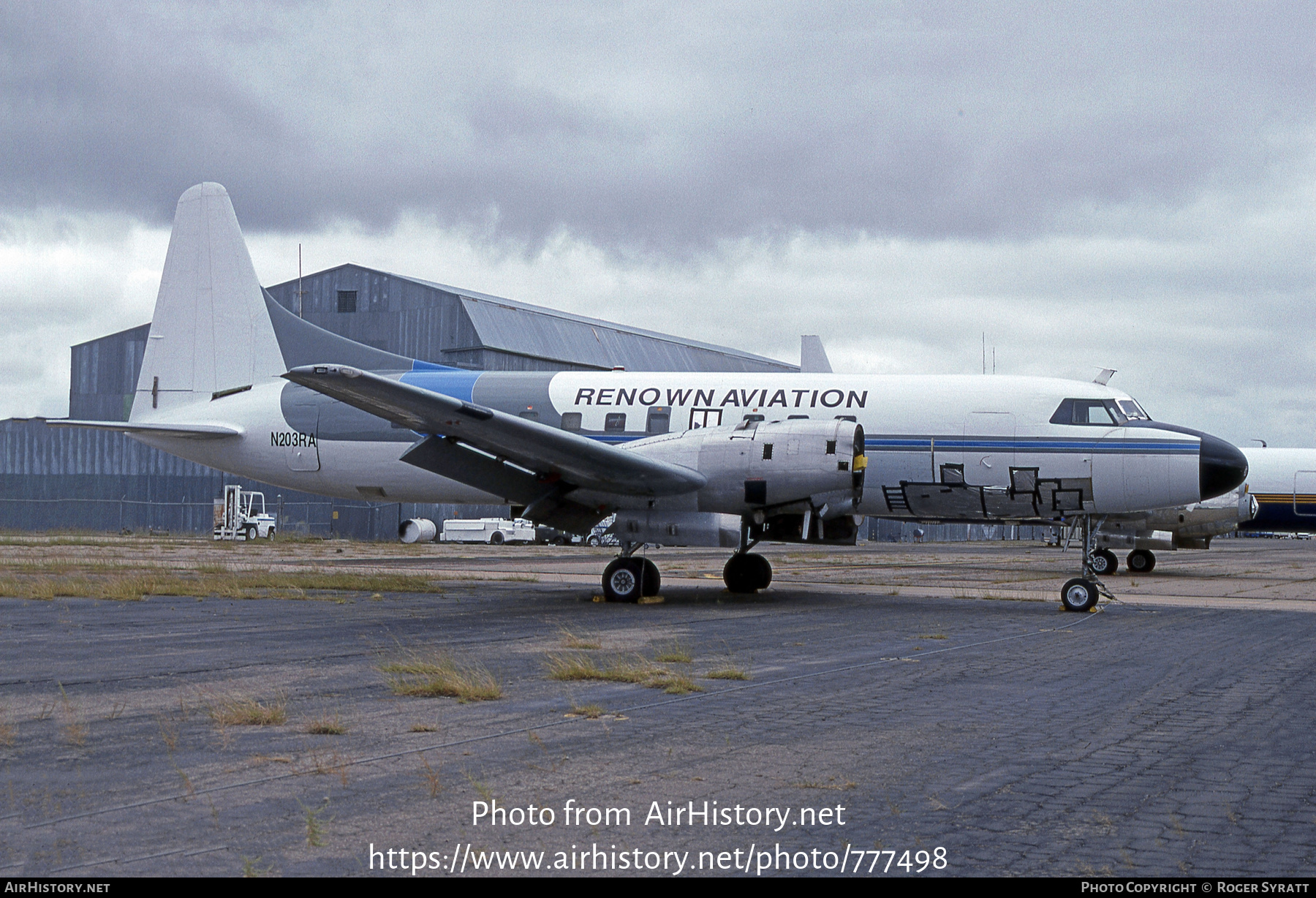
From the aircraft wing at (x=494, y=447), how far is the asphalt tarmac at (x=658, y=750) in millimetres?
2601

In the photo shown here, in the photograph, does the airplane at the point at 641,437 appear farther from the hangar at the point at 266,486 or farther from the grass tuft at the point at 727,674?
the hangar at the point at 266,486

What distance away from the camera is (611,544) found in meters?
45.4

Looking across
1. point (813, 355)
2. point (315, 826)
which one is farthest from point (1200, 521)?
point (315, 826)

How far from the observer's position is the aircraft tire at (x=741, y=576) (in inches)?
738

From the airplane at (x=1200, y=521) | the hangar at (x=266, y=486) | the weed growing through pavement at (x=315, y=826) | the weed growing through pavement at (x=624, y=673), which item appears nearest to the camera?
the weed growing through pavement at (x=315, y=826)

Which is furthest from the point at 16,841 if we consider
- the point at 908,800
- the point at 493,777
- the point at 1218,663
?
the point at 1218,663

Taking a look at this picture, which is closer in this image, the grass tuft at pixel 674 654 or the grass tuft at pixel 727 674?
the grass tuft at pixel 727 674

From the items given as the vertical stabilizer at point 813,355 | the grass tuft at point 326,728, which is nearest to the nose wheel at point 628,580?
the grass tuft at point 326,728

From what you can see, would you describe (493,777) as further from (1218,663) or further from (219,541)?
(219,541)

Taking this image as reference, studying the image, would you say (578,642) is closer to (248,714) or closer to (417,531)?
(248,714)

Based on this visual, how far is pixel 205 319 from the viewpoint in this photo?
21.9m

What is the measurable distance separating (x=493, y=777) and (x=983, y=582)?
20212 millimetres

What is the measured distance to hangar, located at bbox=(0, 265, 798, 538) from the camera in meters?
48.9

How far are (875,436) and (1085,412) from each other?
3.33m
